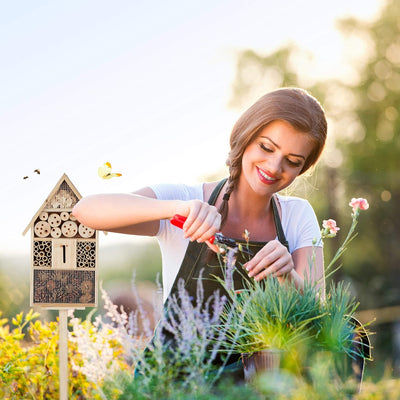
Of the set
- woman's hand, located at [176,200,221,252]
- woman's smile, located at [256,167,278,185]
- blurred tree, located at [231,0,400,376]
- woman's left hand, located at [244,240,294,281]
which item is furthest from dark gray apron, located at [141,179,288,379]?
blurred tree, located at [231,0,400,376]

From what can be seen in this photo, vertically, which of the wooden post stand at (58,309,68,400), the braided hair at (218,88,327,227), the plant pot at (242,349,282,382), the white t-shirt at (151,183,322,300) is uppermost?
the braided hair at (218,88,327,227)

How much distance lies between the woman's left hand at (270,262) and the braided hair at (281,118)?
2.25ft

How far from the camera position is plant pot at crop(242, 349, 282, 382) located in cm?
177

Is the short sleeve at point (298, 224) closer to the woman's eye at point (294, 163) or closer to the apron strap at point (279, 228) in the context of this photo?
the apron strap at point (279, 228)

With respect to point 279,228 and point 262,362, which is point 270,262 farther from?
point 279,228

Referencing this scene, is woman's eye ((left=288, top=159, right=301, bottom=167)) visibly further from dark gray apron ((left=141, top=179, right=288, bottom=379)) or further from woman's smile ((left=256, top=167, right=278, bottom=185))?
dark gray apron ((left=141, top=179, right=288, bottom=379))

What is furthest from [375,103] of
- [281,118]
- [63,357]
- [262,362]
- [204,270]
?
[262,362]

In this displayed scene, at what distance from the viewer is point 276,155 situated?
256 centimetres

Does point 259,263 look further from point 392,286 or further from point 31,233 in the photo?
point 392,286

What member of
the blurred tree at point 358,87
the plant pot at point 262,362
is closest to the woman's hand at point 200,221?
the plant pot at point 262,362

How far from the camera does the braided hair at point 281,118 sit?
2586 mm

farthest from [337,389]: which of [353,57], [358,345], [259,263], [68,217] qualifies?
[353,57]

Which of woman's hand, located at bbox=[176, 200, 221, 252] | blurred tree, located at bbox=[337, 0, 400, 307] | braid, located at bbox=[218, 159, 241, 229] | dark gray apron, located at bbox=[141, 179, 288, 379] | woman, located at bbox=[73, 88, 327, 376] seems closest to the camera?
woman's hand, located at bbox=[176, 200, 221, 252]

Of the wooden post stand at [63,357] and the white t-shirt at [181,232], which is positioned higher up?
the white t-shirt at [181,232]
